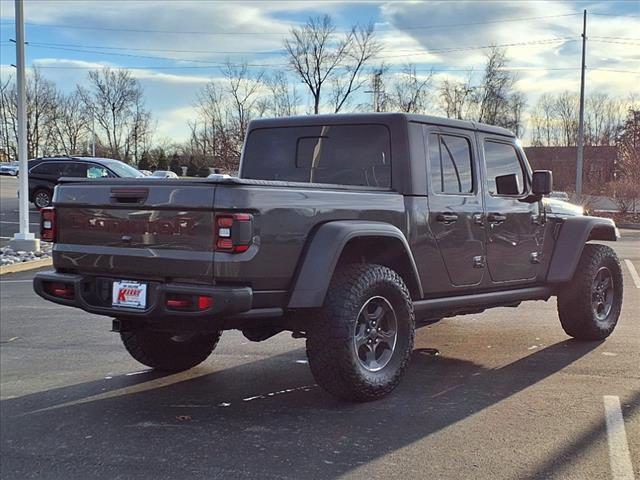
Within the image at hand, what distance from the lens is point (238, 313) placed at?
12.8 feet

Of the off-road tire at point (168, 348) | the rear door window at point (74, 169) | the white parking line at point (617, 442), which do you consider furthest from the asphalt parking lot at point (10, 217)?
the white parking line at point (617, 442)

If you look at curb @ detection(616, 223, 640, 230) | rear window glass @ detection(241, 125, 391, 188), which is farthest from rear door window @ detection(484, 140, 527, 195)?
curb @ detection(616, 223, 640, 230)

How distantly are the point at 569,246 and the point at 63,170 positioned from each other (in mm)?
17773

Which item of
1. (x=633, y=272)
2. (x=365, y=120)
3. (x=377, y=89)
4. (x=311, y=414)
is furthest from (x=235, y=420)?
(x=377, y=89)

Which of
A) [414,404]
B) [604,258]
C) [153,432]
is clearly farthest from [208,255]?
[604,258]

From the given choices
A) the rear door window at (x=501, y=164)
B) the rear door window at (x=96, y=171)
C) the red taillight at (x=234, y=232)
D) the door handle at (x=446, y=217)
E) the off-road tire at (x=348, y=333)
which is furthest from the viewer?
the rear door window at (x=96, y=171)

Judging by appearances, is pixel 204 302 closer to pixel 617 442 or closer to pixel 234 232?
pixel 234 232

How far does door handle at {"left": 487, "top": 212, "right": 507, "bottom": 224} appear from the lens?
552cm

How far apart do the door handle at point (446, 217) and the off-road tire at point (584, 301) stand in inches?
73.6

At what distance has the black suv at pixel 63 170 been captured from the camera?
19438 millimetres

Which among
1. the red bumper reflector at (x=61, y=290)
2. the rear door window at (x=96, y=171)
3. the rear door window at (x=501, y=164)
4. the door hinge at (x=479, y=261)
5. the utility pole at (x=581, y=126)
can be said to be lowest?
the red bumper reflector at (x=61, y=290)

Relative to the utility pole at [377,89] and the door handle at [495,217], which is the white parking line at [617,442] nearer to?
the door handle at [495,217]

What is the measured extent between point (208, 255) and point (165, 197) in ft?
1.49

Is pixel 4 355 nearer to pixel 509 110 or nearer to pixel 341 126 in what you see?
pixel 341 126
